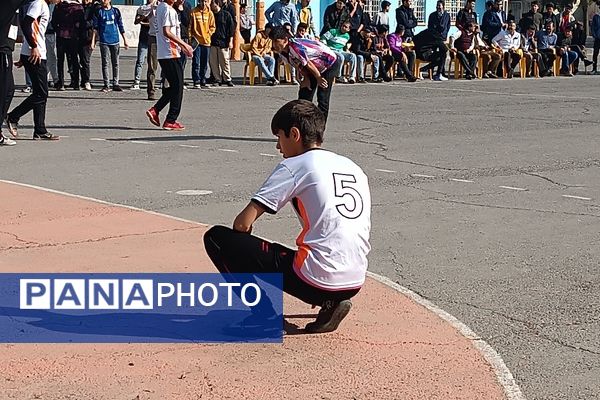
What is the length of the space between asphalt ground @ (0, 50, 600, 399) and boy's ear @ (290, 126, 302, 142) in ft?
5.13

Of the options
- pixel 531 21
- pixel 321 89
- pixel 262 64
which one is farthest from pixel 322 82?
pixel 531 21

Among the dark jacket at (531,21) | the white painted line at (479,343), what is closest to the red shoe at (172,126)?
the white painted line at (479,343)

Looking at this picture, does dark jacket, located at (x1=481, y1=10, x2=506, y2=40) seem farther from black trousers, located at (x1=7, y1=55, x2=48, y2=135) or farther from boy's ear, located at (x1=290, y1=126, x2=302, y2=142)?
boy's ear, located at (x1=290, y1=126, x2=302, y2=142)

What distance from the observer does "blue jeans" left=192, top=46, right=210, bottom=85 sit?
24.5m

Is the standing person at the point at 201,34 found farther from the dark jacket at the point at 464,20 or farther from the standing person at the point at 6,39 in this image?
the standing person at the point at 6,39

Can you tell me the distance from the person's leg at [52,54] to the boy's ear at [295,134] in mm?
17227

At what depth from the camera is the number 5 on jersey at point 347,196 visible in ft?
20.2

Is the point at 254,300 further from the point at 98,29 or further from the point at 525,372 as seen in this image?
the point at 98,29

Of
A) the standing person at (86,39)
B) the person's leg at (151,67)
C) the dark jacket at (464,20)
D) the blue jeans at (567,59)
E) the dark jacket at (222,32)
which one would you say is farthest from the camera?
the blue jeans at (567,59)

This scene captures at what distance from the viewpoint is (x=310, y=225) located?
620 cm

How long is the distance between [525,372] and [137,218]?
15.1 feet

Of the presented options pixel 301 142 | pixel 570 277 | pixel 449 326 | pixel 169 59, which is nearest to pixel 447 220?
pixel 570 277

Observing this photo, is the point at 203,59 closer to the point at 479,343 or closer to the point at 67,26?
the point at 67,26

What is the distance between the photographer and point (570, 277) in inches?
316
